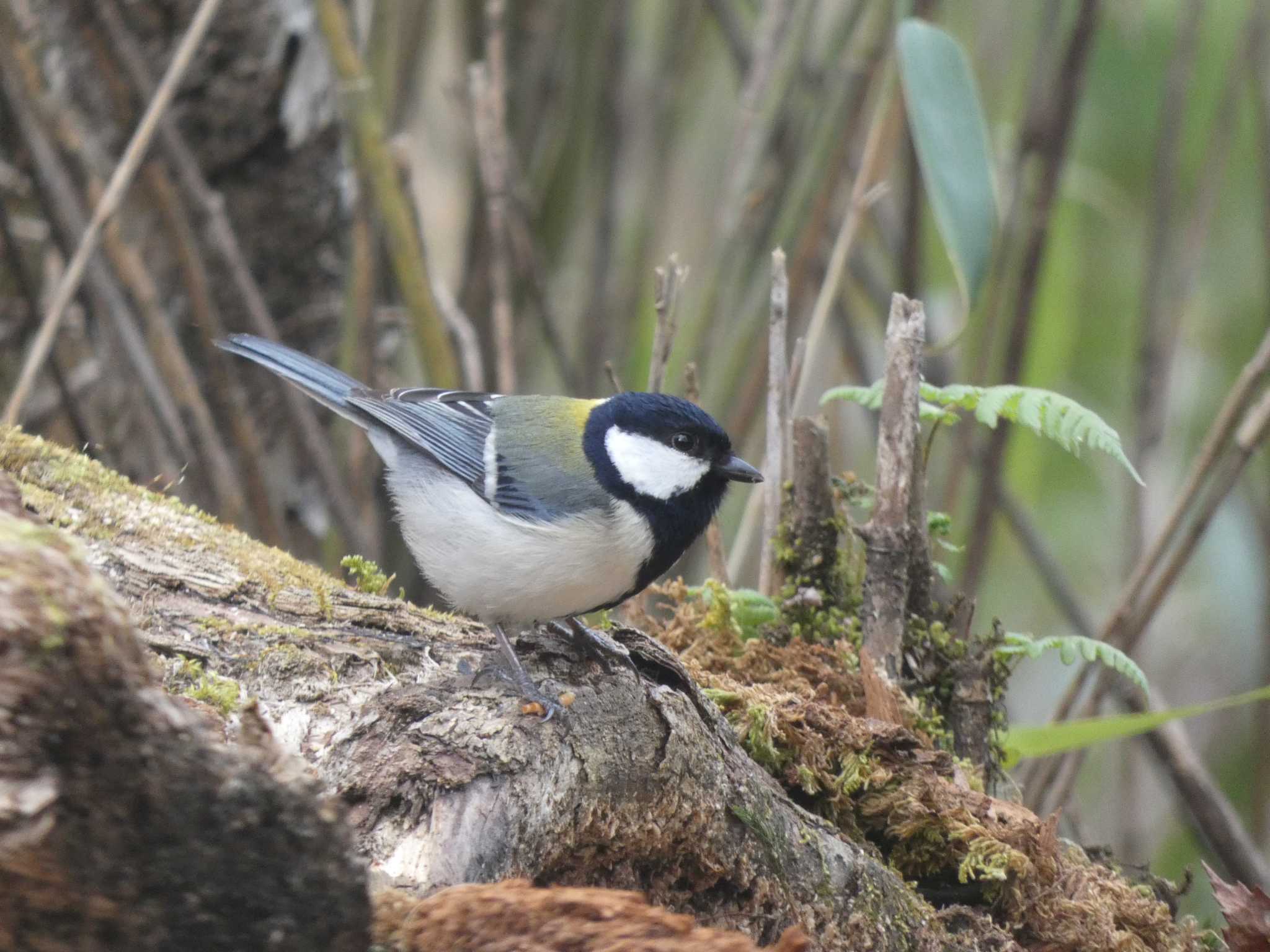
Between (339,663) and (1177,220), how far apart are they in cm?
360

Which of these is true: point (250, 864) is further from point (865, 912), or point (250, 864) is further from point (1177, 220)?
point (1177, 220)

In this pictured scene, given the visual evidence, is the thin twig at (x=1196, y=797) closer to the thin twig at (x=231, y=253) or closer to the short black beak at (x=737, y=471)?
the short black beak at (x=737, y=471)

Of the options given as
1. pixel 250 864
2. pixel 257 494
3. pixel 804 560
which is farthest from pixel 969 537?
pixel 250 864

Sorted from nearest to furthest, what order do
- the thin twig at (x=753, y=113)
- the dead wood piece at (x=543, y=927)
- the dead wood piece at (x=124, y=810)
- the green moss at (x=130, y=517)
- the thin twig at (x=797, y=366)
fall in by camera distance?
the dead wood piece at (x=124, y=810) < the dead wood piece at (x=543, y=927) < the green moss at (x=130, y=517) < the thin twig at (x=797, y=366) < the thin twig at (x=753, y=113)

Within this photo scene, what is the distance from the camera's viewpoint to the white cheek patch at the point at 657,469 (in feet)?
7.18

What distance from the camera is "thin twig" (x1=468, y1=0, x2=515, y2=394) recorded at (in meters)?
2.90

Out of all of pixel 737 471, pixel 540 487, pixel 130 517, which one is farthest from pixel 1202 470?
pixel 130 517

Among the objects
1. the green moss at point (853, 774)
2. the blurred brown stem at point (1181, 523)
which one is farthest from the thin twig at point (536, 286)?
the green moss at point (853, 774)

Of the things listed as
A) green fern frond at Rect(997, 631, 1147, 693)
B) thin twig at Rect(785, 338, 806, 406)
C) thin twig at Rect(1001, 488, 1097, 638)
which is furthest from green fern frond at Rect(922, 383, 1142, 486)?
thin twig at Rect(1001, 488, 1097, 638)

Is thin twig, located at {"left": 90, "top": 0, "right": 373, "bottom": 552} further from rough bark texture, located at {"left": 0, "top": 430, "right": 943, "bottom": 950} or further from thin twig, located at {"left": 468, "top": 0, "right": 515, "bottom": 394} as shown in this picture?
rough bark texture, located at {"left": 0, "top": 430, "right": 943, "bottom": 950}

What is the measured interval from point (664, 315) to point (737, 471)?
16.0 inches

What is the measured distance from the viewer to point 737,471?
2178 millimetres

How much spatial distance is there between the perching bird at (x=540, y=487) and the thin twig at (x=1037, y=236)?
1.10 m

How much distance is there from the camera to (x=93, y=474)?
2.12 metres
